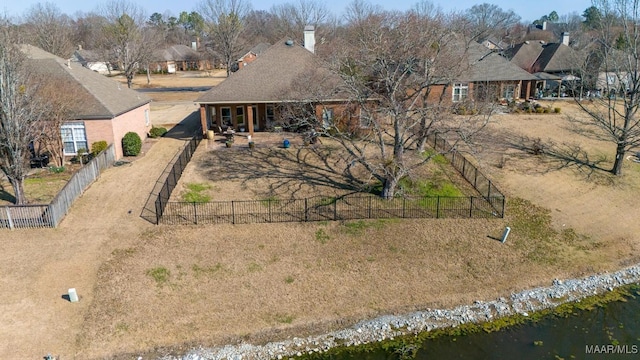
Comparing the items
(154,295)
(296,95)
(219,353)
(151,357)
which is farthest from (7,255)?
(296,95)

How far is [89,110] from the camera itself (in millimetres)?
25906

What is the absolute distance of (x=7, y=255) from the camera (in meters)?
16.2

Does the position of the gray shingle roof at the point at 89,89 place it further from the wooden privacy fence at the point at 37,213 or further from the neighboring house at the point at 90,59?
the neighboring house at the point at 90,59

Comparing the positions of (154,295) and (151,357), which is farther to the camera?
(154,295)

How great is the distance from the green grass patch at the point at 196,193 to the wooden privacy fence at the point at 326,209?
78 centimetres

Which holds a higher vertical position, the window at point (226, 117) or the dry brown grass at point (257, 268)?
the window at point (226, 117)

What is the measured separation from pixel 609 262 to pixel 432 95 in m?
23.8

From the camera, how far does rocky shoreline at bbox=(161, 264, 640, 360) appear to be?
12.6 metres

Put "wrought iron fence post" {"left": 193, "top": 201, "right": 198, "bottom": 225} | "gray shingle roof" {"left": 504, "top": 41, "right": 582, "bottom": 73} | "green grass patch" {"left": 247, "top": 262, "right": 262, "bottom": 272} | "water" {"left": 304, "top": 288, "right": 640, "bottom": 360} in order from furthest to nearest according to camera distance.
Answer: "gray shingle roof" {"left": 504, "top": 41, "right": 582, "bottom": 73} < "wrought iron fence post" {"left": 193, "top": 201, "right": 198, "bottom": 225} < "green grass patch" {"left": 247, "top": 262, "right": 262, "bottom": 272} < "water" {"left": 304, "top": 288, "right": 640, "bottom": 360}

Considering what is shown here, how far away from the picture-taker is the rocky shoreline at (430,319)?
12.6 meters

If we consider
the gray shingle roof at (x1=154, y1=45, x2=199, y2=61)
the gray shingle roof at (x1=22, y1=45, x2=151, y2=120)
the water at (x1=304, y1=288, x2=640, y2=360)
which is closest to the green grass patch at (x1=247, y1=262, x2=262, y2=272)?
the water at (x1=304, y1=288, x2=640, y2=360)

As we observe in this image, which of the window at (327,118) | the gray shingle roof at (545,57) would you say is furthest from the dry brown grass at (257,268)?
the gray shingle roof at (545,57)

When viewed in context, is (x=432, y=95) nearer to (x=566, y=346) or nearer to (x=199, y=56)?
(x=566, y=346)

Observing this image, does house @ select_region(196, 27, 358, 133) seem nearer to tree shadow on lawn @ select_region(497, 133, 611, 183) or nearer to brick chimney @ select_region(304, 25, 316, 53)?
brick chimney @ select_region(304, 25, 316, 53)
